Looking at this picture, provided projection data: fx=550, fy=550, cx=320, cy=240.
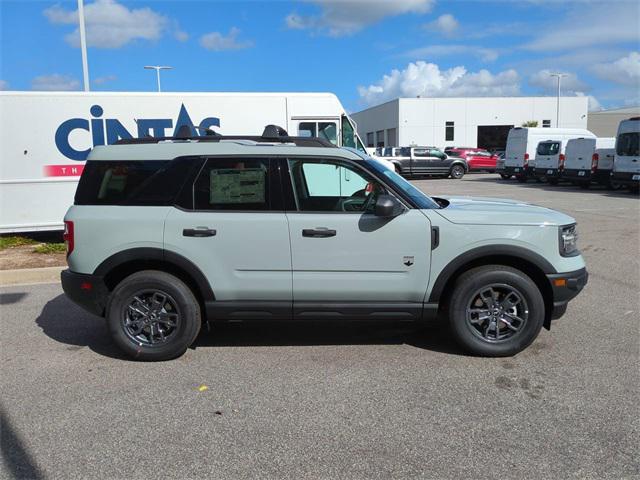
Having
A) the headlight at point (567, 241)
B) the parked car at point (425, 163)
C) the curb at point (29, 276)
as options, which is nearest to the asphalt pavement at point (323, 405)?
the headlight at point (567, 241)

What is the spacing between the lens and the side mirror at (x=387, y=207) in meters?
4.32

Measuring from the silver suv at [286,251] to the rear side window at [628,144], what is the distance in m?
16.6

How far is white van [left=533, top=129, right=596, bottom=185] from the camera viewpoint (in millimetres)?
23406

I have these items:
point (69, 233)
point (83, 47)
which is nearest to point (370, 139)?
point (83, 47)

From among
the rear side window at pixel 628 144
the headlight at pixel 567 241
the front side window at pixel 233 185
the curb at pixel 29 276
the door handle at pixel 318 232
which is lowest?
the curb at pixel 29 276

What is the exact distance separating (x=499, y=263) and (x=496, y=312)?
1.35ft

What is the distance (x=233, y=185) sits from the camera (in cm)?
460

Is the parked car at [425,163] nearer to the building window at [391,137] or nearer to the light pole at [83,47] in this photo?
the light pole at [83,47]

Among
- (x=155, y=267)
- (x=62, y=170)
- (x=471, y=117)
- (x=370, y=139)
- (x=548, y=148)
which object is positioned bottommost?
(x=155, y=267)

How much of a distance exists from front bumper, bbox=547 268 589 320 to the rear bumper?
1667 centimetres

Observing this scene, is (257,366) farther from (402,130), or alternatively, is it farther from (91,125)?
(402,130)

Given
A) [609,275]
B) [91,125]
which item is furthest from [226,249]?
[91,125]

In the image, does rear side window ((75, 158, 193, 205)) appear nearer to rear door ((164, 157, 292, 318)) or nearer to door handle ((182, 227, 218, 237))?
rear door ((164, 157, 292, 318))

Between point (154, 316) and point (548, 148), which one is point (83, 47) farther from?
point (548, 148)
